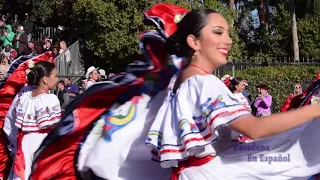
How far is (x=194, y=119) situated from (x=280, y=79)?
1242 centimetres

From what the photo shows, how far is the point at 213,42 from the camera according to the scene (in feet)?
9.77

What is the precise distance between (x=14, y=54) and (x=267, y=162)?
11.1 metres

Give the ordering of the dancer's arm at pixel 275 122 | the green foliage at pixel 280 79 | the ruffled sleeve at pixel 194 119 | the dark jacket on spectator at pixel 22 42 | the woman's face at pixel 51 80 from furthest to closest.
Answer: the dark jacket on spectator at pixel 22 42, the green foliage at pixel 280 79, the woman's face at pixel 51 80, the ruffled sleeve at pixel 194 119, the dancer's arm at pixel 275 122

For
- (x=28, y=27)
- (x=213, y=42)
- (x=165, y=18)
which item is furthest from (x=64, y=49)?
(x=213, y=42)

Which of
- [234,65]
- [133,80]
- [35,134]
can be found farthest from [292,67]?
[133,80]

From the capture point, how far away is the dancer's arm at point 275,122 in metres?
2.63

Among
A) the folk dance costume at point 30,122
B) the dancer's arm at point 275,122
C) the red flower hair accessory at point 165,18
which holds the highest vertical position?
the red flower hair accessory at point 165,18

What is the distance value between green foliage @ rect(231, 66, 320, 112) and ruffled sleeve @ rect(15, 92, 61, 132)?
9.18 m

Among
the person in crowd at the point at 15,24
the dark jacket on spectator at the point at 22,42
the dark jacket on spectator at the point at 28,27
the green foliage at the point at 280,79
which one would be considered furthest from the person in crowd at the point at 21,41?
the green foliage at the point at 280,79

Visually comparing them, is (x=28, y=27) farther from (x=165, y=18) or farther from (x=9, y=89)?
(x=165, y=18)

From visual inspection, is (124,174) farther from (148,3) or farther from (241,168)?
(148,3)

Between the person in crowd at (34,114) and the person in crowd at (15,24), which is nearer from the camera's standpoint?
the person in crowd at (34,114)

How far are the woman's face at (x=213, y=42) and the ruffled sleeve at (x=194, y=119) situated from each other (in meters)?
0.16

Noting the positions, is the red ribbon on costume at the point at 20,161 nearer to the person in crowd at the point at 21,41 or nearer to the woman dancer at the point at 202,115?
the woman dancer at the point at 202,115
